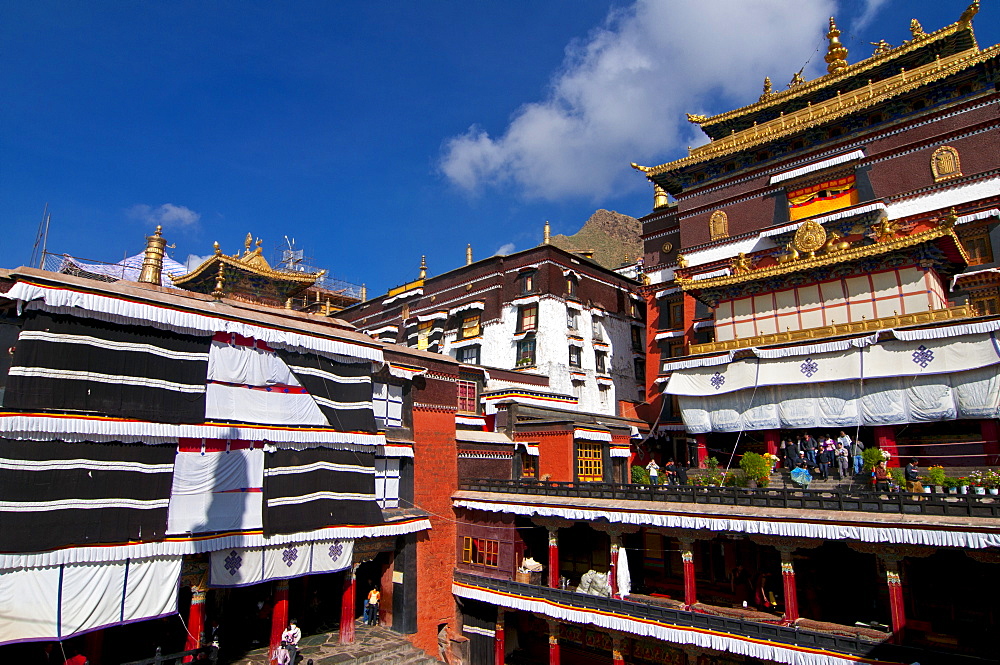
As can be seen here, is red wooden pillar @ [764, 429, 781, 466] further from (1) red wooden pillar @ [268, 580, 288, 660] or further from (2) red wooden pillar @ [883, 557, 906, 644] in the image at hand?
(1) red wooden pillar @ [268, 580, 288, 660]

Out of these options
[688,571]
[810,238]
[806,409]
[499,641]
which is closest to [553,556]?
[499,641]

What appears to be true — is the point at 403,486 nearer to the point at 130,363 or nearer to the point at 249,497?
the point at 249,497

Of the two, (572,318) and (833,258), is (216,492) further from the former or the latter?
(833,258)

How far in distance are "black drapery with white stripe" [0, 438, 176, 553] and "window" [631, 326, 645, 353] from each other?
36953mm

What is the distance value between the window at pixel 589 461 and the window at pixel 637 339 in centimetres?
1835

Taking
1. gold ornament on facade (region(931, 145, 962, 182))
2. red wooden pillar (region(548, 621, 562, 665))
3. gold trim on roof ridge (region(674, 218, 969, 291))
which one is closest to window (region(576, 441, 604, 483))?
red wooden pillar (region(548, 621, 562, 665))

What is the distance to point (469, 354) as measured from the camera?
1816 inches

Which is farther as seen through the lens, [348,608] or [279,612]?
[348,608]

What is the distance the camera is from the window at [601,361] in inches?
1726

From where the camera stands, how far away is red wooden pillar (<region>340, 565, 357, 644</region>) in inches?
886

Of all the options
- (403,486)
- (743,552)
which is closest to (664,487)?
(743,552)

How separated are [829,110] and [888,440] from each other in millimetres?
20310

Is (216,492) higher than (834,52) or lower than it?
lower

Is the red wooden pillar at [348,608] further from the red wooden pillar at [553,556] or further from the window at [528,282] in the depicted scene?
the window at [528,282]
